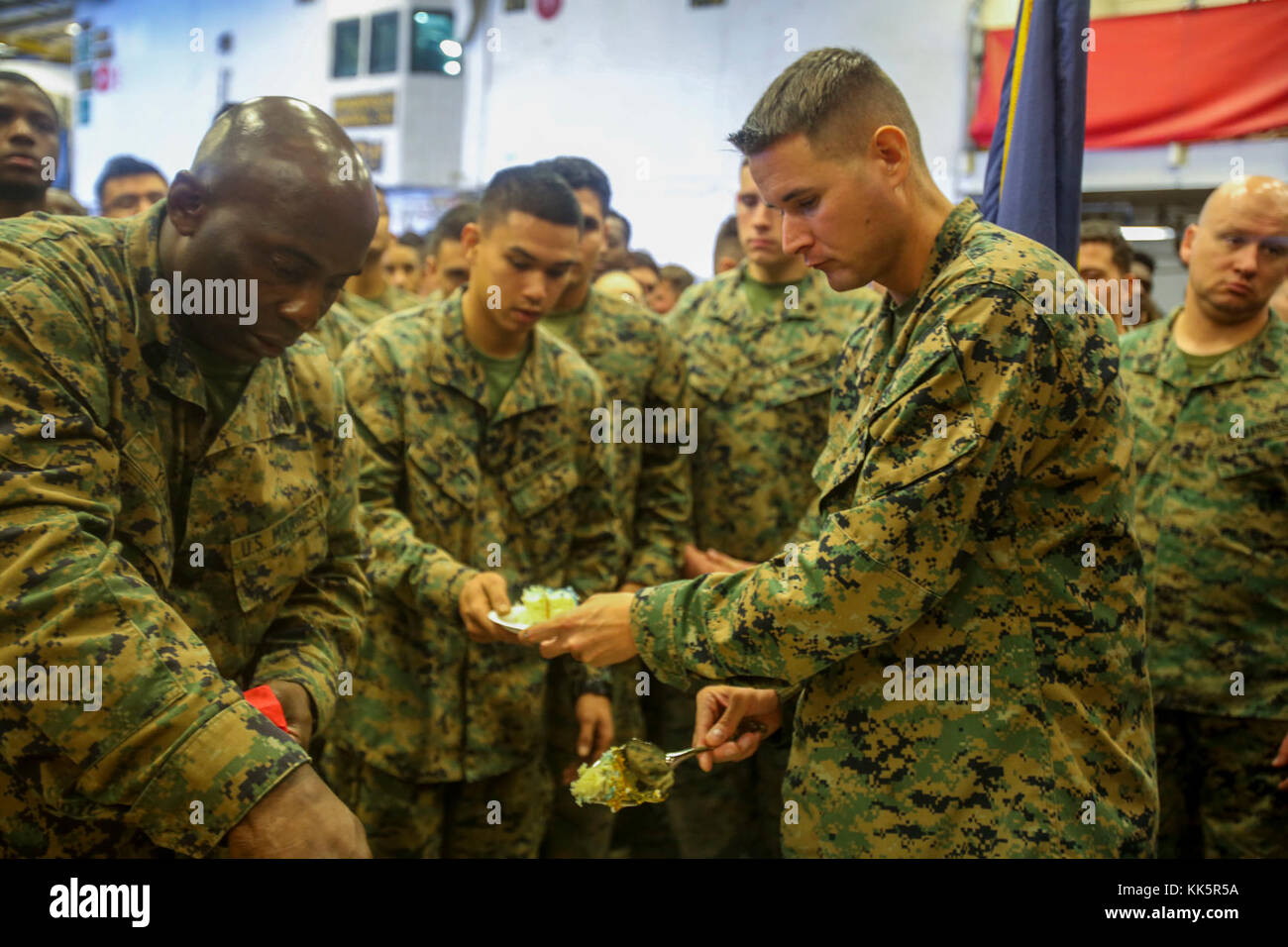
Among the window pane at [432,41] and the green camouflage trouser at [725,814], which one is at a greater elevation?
the window pane at [432,41]

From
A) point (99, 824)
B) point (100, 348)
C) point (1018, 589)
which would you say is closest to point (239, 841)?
point (99, 824)

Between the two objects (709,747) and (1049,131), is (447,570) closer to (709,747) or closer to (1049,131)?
(709,747)

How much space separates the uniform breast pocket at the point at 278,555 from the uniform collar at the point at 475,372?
3.10 feet

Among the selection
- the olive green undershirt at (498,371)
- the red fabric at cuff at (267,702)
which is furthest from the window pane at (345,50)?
the red fabric at cuff at (267,702)

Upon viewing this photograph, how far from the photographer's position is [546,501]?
285 centimetres

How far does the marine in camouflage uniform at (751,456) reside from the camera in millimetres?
3447

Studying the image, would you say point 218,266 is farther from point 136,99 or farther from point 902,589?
point 136,99

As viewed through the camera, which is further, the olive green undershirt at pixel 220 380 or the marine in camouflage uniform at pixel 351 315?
the marine in camouflage uniform at pixel 351 315

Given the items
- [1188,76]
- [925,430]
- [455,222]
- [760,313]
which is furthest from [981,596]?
[1188,76]

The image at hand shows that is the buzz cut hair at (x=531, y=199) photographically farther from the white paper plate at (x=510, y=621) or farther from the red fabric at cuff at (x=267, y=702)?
the red fabric at cuff at (x=267, y=702)

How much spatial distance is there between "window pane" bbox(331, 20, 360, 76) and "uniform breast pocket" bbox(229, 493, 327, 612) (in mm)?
13789

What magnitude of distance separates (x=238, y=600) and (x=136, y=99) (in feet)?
57.5

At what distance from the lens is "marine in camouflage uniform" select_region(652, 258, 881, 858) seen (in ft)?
11.3
